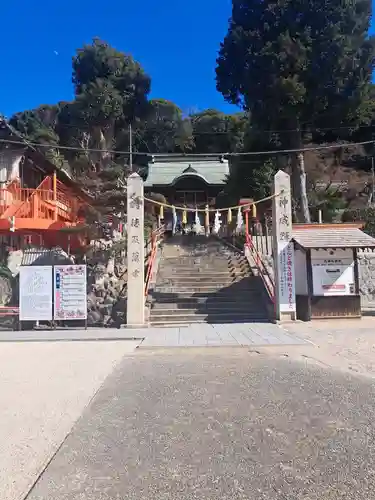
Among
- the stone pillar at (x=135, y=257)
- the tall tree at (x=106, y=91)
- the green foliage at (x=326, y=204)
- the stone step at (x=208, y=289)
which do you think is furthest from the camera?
the tall tree at (x=106, y=91)

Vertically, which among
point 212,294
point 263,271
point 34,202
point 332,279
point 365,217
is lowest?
point 212,294

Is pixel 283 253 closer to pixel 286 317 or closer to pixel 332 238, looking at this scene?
pixel 332 238

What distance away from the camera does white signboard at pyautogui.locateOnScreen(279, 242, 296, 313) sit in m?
14.0

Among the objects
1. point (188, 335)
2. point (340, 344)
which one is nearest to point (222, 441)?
point (340, 344)

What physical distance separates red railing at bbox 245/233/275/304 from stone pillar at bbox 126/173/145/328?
14.3 ft

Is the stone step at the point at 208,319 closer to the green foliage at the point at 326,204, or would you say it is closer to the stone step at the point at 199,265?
the stone step at the point at 199,265

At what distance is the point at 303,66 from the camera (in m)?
22.8

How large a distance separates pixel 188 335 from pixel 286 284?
154 inches

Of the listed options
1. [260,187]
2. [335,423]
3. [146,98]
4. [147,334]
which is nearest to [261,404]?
[335,423]

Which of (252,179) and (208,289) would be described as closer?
(208,289)

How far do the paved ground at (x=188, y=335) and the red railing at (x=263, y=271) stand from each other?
1.94 m

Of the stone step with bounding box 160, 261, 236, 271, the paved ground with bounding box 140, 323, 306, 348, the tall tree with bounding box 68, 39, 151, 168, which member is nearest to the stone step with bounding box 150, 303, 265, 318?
the paved ground with bounding box 140, 323, 306, 348

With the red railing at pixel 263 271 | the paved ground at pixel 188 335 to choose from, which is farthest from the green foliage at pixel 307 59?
the paved ground at pixel 188 335

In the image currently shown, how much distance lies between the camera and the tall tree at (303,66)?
22750mm
